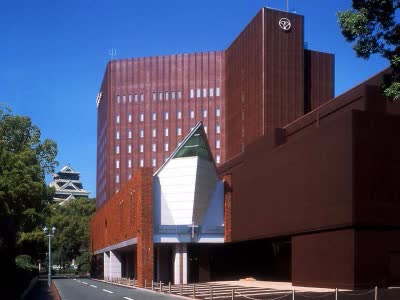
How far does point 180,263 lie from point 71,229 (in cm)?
6938

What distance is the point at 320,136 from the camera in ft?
123

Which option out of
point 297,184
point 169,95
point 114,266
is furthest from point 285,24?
point 297,184

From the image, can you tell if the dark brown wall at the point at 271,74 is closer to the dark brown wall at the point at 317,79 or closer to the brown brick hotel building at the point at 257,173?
the brown brick hotel building at the point at 257,173

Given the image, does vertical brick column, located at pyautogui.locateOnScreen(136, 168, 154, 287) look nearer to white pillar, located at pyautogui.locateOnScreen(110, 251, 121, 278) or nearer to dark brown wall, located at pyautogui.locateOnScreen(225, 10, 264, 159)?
white pillar, located at pyautogui.locateOnScreen(110, 251, 121, 278)

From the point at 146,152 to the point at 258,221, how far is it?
57.8 meters

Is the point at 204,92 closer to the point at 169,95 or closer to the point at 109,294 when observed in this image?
the point at 169,95

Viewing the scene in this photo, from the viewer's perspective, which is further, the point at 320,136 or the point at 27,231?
the point at 27,231

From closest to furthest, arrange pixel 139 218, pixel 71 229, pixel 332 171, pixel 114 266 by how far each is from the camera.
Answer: pixel 332 171
pixel 139 218
pixel 114 266
pixel 71 229

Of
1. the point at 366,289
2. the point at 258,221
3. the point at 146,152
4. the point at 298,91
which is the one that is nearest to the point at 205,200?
the point at 258,221

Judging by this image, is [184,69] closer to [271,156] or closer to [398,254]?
[271,156]

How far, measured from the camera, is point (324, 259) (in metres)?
36.6

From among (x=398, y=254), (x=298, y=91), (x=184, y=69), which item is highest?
(x=184, y=69)

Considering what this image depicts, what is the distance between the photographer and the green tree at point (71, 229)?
115 m

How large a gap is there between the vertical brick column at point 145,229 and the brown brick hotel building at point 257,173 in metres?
0.11
